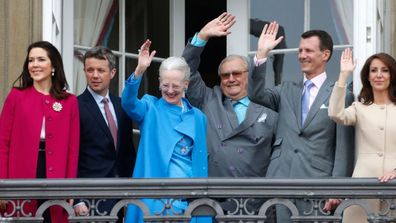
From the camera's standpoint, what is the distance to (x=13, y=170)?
33.3ft

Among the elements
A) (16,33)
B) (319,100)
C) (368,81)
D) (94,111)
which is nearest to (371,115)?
(368,81)

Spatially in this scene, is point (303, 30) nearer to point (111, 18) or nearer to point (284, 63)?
point (284, 63)

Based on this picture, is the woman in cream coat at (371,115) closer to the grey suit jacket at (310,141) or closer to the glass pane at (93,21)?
the grey suit jacket at (310,141)

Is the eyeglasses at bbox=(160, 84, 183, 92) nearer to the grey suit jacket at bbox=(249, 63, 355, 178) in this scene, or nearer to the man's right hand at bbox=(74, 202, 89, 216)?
the grey suit jacket at bbox=(249, 63, 355, 178)

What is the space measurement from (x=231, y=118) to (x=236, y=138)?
0.54ft

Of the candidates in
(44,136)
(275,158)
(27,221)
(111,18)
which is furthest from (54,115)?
(111,18)

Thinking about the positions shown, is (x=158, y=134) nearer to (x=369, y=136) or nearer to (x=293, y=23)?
(x=369, y=136)

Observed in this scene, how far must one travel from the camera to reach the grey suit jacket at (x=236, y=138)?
1077cm

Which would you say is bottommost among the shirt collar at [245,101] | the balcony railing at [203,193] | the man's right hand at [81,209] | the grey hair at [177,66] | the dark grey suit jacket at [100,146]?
the man's right hand at [81,209]

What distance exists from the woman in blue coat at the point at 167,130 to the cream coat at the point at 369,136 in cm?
89

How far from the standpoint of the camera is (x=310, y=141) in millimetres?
10672

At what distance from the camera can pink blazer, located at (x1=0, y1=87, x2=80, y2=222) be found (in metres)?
10.1

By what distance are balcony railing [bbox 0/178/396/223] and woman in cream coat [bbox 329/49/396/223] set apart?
402 mm

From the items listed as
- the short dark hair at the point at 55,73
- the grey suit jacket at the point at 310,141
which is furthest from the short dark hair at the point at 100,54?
the grey suit jacket at the point at 310,141
